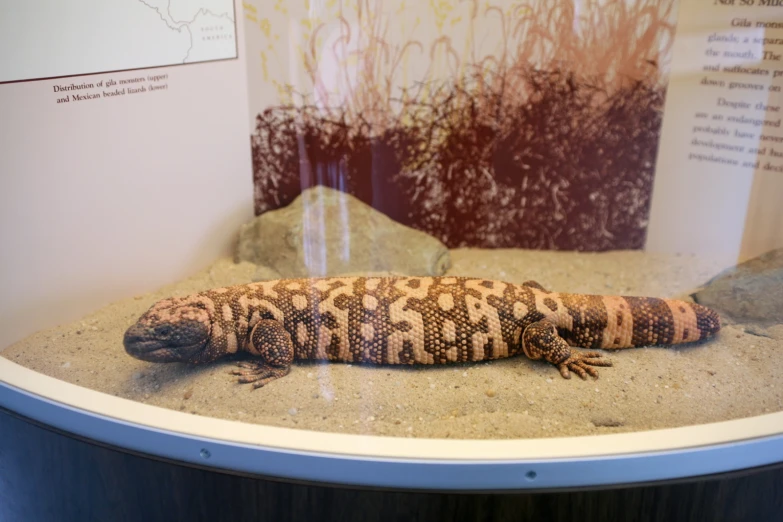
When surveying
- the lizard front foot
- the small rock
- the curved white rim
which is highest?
the curved white rim

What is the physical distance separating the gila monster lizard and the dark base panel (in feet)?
1.42

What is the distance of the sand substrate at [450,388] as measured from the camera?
189 centimetres

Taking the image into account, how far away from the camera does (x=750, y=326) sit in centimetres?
246

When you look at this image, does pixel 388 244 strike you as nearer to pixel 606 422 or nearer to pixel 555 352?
pixel 555 352

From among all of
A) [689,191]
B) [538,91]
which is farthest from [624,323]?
[538,91]

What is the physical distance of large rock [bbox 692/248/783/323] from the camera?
2.48 meters

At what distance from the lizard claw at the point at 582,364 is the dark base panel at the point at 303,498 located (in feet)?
1.93

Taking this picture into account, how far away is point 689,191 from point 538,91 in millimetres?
824

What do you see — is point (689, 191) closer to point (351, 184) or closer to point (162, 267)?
point (351, 184)

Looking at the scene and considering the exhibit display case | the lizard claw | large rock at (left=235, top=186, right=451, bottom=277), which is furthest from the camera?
large rock at (left=235, top=186, right=451, bottom=277)

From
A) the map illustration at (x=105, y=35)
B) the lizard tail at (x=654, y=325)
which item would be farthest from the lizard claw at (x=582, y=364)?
the map illustration at (x=105, y=35)

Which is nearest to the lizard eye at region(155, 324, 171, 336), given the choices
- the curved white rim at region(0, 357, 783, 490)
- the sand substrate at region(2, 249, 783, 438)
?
the sand substrate at region(2, 249, 783, 438)

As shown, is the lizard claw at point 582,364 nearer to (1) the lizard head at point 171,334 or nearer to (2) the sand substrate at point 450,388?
(2) the sand substrate at point 450,388

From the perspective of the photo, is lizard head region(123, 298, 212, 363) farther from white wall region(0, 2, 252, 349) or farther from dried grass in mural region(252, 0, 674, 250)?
dried grass in mural region(252, 0, 674, 250)
